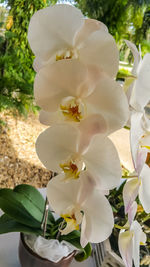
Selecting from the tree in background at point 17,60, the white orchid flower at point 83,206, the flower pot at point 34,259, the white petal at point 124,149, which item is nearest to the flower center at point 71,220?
the white orchid flower at point 83,206

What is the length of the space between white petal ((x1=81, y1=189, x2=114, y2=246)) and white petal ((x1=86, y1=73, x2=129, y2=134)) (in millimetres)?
78

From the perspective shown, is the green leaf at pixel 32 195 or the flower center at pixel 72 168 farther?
the green leaf at pixel 32 195

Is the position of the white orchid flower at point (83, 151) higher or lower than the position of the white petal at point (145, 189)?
higher

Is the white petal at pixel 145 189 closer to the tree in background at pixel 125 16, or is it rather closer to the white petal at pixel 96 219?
the white petal at pixel 96 219

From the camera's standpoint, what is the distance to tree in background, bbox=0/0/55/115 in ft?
5.18

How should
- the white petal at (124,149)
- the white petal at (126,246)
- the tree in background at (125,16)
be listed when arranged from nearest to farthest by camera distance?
1. the white petal at (126,246)
2. the white petal at (124,149)
3. the tree in background at (125,16)

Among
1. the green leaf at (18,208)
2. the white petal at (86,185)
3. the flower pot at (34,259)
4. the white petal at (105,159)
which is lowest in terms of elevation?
the flower pot at (34,259)

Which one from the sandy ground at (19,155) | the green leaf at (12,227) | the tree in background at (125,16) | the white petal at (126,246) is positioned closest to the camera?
the white petal at (126,246)

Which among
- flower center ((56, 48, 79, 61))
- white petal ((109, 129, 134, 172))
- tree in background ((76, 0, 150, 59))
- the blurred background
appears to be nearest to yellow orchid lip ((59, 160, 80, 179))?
flower center ((56, 48, 79, 61))

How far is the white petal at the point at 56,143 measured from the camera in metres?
0.24

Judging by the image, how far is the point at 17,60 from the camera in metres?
1.79

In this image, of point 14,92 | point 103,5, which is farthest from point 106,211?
point 103,5

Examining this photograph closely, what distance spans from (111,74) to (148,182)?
0.43ft

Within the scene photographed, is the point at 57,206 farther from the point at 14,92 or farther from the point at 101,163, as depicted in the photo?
the point at 14,92
